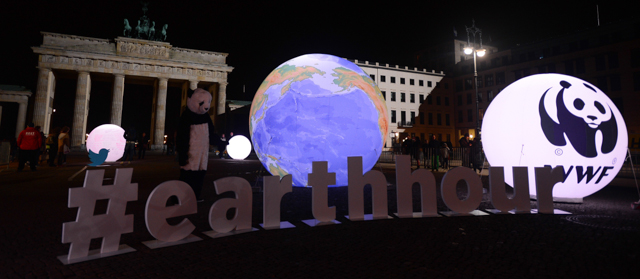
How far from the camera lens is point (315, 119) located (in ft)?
20.2

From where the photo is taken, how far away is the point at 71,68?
141ft

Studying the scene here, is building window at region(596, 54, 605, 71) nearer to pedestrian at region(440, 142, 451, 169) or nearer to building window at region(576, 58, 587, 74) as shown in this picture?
building window at region(576, 58, 587, 74)

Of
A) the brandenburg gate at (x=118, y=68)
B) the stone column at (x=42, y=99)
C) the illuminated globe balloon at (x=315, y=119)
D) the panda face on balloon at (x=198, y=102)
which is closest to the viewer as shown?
the panda face on balloon at (x=198, y=102)

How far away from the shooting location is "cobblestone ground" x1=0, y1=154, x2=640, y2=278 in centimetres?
258

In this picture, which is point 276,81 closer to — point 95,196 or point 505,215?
A: point 95,196

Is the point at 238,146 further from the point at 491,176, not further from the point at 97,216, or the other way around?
the point at 97,216

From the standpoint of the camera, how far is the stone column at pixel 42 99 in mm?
41656

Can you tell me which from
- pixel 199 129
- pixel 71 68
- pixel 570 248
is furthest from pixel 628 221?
pixel 71 68

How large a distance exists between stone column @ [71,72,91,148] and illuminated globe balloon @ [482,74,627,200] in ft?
165

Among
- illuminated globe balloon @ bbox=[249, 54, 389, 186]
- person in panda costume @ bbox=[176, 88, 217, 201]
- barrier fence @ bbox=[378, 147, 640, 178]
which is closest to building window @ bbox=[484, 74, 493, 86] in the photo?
barrier fence @ bbox=[378, 147, 640, 178]

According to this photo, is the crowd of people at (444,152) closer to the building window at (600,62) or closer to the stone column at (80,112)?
the building window at (600,62)

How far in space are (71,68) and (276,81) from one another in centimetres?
5008

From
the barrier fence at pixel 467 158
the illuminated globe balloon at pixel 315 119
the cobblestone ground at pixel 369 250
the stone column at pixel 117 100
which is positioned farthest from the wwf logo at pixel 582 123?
the stone column at pixel 117 100

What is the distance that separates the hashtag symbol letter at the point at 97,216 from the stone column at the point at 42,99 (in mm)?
51679
